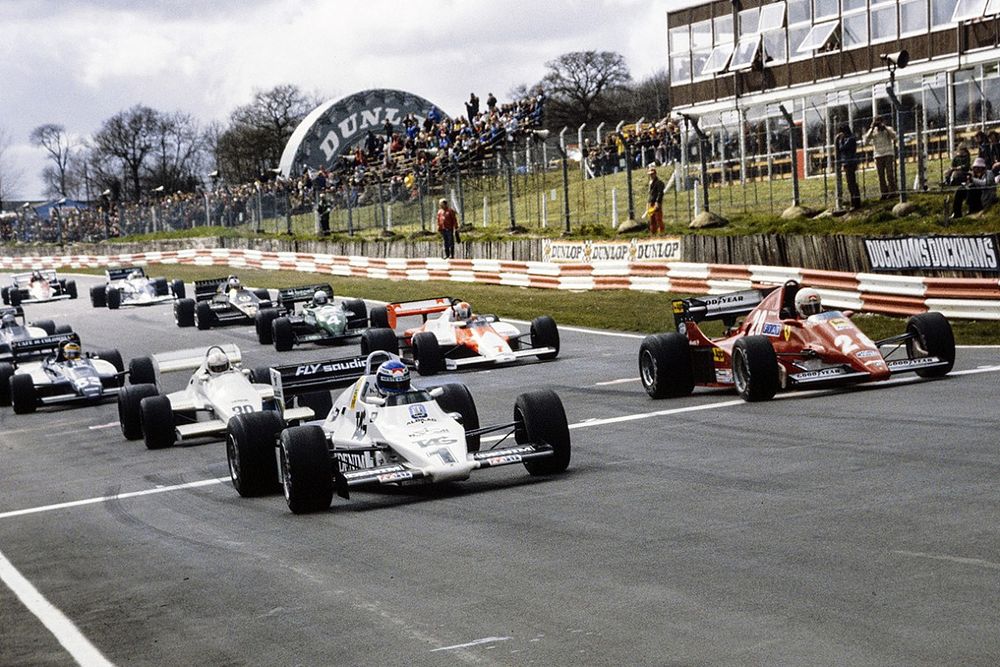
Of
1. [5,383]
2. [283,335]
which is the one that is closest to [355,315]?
[283,335]

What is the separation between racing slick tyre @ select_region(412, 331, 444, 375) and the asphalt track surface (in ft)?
23.0

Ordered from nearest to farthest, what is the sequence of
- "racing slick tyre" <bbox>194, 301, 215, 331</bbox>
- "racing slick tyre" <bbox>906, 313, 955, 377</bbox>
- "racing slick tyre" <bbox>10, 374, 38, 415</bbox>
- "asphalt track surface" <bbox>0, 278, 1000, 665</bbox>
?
1. "asphalt track surface" <bbox>0, 278, 1000, 665</bbox>
2. "racing slick tyre" <bbox>906, 313, 955, 377</bbox>
3. "racing slick tyre" <bbox>10, 374, 38, 415</bbox>
4. "racing slick tyre" <bbox>194, 301, 215, 331</bbox>

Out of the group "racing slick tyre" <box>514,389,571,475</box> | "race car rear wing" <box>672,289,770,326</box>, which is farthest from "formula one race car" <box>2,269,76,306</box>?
"racing slick tyre" <box>514,389,571,475</box>

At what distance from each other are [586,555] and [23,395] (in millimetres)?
15407

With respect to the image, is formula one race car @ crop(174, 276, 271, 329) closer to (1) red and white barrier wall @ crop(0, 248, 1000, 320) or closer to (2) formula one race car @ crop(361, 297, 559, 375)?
(1) red and white barrier wall @ crop(0, 248, 1000, 320)

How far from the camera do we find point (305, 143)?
81.1 meters

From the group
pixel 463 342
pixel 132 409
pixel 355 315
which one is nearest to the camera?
pixel 132 409

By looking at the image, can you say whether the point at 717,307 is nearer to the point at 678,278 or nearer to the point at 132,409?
the point at 132,409

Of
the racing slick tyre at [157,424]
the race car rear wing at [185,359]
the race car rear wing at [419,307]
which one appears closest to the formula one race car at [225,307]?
the race car rear wing at [419,307]

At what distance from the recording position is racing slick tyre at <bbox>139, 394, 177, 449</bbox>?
1717cm

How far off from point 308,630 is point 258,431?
5.21 metres

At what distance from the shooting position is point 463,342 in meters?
23.3

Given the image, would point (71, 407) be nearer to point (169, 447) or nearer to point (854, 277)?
point (169, 447)

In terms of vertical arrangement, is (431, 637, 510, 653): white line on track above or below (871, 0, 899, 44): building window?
below
